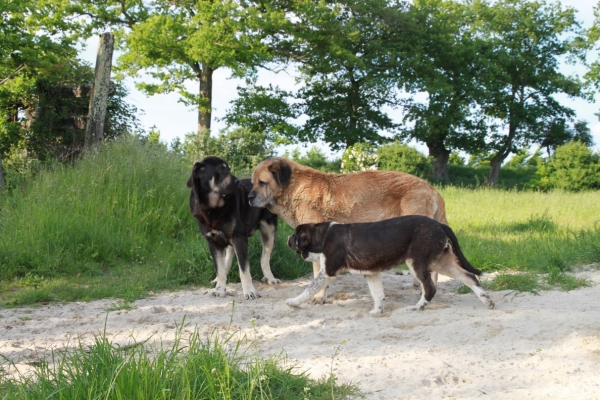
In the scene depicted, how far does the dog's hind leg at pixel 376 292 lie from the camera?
6531 millimetres

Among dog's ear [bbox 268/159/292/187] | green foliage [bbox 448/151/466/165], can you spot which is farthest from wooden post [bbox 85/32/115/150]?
green foliage [bbox 448/151/466/165]

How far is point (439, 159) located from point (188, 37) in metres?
20.4

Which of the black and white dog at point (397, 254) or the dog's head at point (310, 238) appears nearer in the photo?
the black and white dog at point (397, 254)

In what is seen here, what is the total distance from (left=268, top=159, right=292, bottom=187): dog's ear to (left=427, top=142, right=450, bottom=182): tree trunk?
3363 cm

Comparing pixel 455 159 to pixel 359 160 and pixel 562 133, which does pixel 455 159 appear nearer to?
pixel 562 133

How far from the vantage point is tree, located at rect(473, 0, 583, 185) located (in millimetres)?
43656

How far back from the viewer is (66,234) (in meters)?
9.71

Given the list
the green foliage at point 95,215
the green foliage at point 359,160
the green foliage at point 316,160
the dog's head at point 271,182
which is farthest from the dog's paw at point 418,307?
the green foliage at point 316,160

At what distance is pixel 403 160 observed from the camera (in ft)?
83.7

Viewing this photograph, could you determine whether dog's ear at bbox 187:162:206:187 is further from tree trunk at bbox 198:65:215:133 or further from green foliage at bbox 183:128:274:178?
tree trunk at bbox 198:65:215:133

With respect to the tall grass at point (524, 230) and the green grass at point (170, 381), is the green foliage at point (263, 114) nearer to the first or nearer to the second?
the tall grass at point (524, 230)

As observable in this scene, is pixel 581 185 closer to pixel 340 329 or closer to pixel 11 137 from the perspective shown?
pixel 11 137

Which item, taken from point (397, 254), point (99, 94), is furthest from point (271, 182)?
point (99, 94)

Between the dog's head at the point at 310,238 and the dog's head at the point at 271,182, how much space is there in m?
0.85
